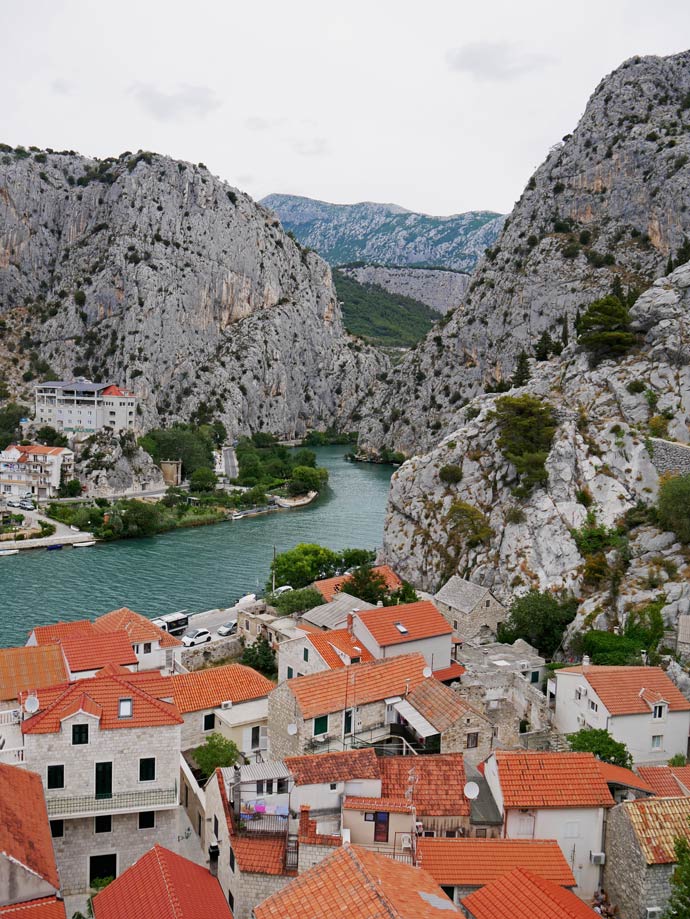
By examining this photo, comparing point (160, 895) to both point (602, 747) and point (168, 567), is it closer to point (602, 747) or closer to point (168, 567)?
point (602, 747)

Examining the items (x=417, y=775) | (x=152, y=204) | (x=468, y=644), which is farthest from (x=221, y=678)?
(x=152, y=204)

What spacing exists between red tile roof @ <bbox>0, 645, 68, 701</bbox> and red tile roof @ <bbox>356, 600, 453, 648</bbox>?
31.8 feet

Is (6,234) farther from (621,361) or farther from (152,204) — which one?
(621,361)

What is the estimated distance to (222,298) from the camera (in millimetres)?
120000

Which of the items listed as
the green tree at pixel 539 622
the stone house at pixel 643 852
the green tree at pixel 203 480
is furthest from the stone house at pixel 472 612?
the green tree at pixel 203 480

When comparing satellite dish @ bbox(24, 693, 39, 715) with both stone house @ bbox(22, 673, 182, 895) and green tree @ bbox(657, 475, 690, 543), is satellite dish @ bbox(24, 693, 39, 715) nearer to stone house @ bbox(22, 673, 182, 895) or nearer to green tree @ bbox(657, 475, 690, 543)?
stone house @ bbox(22, 673, 182, 895)

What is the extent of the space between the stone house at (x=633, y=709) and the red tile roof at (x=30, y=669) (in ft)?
45.3

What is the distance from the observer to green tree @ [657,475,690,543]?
29984 mm

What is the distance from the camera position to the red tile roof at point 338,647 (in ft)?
77.0

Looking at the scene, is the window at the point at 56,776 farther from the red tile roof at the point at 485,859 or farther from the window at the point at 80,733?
the red tile roof at the point at 485,859

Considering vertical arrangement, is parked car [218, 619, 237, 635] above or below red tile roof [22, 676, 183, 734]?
below

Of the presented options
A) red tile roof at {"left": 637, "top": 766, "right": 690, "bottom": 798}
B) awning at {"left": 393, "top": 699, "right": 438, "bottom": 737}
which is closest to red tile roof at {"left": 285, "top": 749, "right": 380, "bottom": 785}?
awning at {"left": 393, "top": 699, "right": 438, "bottom": 737}

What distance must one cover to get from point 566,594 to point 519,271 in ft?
186

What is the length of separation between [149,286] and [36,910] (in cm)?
10526
